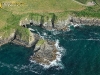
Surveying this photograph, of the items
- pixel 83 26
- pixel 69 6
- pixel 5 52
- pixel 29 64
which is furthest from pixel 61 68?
pixel 69 6

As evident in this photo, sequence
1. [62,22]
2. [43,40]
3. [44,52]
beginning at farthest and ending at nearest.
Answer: [62,22] → [43,40] → [44,52]

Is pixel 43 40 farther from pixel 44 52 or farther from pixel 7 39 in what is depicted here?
pixel 7 39

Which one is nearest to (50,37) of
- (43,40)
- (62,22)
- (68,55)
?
(43,40)

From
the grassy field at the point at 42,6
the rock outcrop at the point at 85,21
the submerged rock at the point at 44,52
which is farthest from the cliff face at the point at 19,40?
the rock outcrop at the point at 85,21

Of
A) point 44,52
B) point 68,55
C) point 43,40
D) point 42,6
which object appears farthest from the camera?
point 42,6

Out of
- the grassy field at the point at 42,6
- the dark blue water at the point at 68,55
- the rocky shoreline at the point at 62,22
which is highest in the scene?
the grassy field at the point at 42,6

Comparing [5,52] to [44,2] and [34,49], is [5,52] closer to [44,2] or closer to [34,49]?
[34,49]

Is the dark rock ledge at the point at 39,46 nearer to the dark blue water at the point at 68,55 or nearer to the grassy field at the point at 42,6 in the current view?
the dark blue water at the point at 68,55
